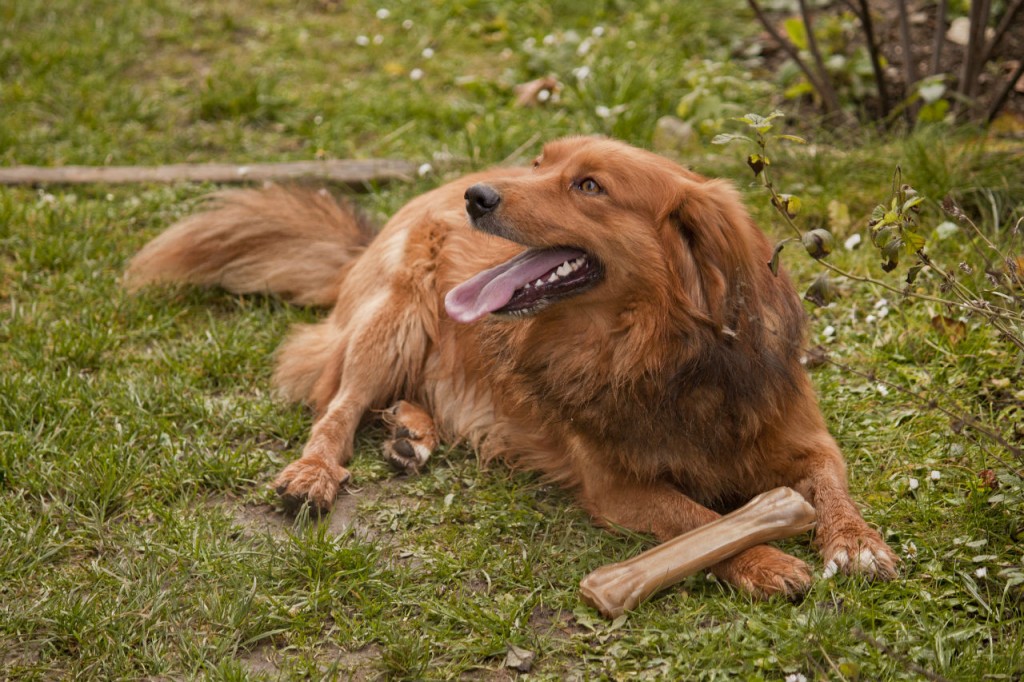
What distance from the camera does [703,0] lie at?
7.90 metres

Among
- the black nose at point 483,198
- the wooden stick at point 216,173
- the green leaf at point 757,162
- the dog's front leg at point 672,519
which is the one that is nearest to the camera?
the green leaf at point 757,162

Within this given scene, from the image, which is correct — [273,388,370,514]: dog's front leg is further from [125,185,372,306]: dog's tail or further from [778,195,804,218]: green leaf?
[778,195,804,218]: green leaf

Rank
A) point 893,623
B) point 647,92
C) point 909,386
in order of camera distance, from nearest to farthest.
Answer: point 893,623, point 909,386, point 647,92

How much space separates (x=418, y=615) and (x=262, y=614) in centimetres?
49

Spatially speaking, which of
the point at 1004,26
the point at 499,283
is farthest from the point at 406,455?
the point at 1004,26

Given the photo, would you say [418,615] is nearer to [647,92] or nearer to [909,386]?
[909,386]

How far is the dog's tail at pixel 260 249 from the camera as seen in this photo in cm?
517

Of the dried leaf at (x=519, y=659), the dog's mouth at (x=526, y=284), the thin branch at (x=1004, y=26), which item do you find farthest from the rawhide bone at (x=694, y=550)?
the thin branch at (x=1004, y=26)

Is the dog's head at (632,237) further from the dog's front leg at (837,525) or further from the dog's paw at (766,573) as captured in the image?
the dog's paw at (766,573)

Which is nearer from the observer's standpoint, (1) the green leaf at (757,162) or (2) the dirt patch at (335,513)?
(1) the green leaf at (757,162)

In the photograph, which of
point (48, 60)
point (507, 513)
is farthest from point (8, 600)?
point (48, 60)

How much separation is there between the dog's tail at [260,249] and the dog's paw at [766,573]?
8.30 ft

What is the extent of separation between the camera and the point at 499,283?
3762 mm

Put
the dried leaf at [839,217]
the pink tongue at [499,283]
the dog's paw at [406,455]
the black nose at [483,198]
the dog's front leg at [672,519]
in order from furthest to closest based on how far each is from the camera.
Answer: the dried leaf at [839,217] < the dog's paw at [406,455] < the pink tongue at [499,283] < the black nose at [483,198] < the dog's front leg at [672,519]
